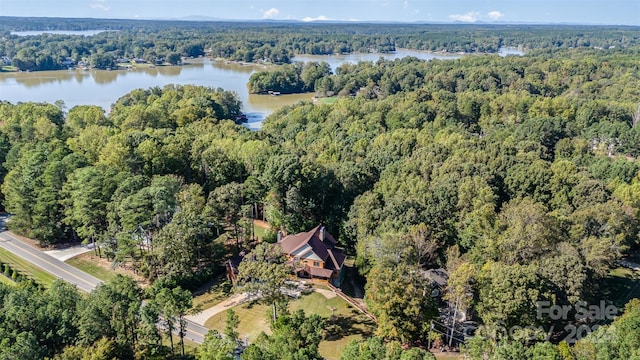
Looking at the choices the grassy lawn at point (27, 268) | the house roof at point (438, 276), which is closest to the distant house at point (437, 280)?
the house roof at point (438, 276)

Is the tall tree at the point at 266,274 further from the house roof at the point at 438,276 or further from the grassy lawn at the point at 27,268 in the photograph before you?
the grassy lawn at the point at 27,268

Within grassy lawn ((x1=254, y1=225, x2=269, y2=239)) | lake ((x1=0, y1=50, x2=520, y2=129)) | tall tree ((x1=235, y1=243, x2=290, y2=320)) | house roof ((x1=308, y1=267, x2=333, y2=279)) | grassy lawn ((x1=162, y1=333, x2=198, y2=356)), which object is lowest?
grassy lawn ((x1=162, y1=333, x2=198, y2=356))

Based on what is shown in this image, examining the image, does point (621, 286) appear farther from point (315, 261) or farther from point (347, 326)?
point (315, 261)

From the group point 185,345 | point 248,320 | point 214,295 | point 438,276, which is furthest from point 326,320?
point 185,345

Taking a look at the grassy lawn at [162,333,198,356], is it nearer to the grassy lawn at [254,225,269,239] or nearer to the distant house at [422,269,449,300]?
the grassy lawn at [254,225,269,239]

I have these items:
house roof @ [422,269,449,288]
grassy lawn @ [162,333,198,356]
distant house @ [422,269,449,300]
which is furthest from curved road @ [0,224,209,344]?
house roof @ [422,269,449,288]
